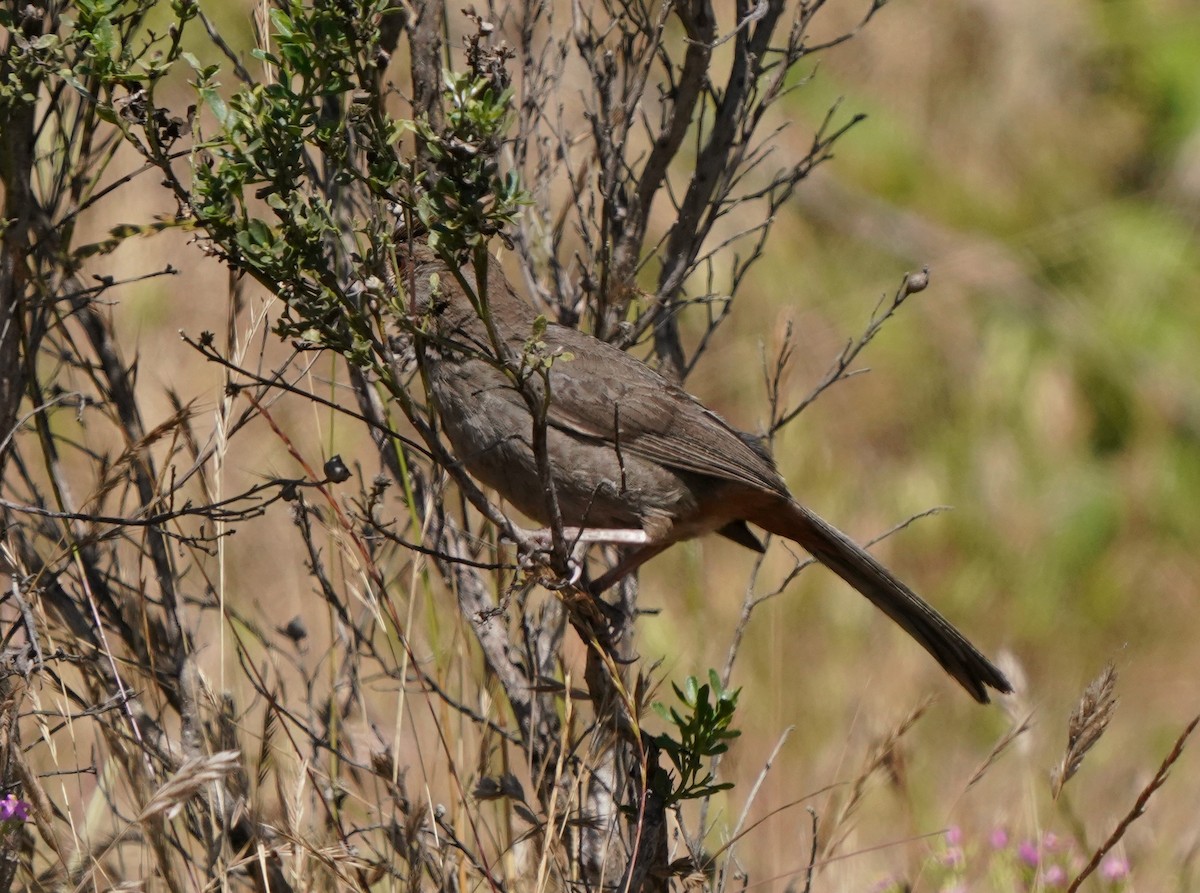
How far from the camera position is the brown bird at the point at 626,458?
373 centimetres

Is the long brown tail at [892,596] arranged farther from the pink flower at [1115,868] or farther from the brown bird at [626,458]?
the pink flower at [1115,868]

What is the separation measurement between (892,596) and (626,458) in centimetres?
84

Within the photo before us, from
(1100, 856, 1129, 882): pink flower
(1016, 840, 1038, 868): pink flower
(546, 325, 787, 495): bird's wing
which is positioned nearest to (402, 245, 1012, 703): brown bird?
(546, 325, 787, 495): bird's wing

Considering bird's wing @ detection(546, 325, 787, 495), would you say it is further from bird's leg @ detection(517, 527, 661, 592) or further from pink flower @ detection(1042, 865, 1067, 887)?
pink flower @ detection(1042, 865, 1067, 887)

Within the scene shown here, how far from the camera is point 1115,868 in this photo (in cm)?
366

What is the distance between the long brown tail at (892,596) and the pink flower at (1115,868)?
49 cm

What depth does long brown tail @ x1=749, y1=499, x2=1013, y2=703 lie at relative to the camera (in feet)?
13.1

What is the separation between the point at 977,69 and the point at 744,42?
22.2 ft

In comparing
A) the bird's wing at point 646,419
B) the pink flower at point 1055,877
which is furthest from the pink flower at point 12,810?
the pink flower at point 1055,877

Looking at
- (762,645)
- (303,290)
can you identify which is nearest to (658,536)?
(303,290)

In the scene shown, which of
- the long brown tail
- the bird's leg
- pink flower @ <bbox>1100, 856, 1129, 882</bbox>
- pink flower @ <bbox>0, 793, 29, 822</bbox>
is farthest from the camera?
the long brown tail

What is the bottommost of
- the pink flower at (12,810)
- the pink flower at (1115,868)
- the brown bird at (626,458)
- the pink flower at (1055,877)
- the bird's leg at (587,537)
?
the pink flower at (12,810)

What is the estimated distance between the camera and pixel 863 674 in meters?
7.28

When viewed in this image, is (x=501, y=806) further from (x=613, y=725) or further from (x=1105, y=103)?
(x=1105, y=103)
